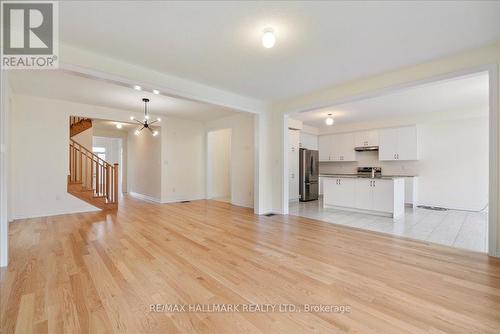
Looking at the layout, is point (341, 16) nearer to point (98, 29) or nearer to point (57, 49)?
point (98, 29)

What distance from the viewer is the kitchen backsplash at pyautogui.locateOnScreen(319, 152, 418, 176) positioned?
21.9 feet

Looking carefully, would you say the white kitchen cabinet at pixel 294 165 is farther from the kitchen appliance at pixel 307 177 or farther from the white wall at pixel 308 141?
the white wall at pixel 308 141

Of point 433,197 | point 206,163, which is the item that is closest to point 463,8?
point 433,197

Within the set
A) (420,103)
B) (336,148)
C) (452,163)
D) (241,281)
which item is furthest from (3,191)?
(452,163)

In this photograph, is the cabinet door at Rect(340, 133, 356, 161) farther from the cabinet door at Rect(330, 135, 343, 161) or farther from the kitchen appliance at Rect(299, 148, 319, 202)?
the kitchen appliance at Rect(299, 148, 319, 202)

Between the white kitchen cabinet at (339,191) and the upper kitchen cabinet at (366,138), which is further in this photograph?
the upper kitchen cabinet at (366,138)

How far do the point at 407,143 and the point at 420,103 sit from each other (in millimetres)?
1570

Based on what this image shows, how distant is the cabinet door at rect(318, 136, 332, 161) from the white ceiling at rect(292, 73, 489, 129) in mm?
1285

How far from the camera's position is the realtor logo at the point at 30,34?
2.16 meters

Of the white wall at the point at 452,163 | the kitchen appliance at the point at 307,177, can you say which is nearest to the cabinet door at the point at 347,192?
the kitchen appliance at the point at 307,177

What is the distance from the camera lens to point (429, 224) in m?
4.25

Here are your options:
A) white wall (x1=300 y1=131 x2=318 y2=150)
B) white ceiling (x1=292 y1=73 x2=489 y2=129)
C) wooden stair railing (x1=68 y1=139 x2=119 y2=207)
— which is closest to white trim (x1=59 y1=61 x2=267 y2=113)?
white ceiling (x1=292 y1=73 x2=489 y2=129)

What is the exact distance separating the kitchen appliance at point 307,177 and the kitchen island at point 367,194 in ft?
4.46

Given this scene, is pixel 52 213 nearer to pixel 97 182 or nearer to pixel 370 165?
pixel 97 182
